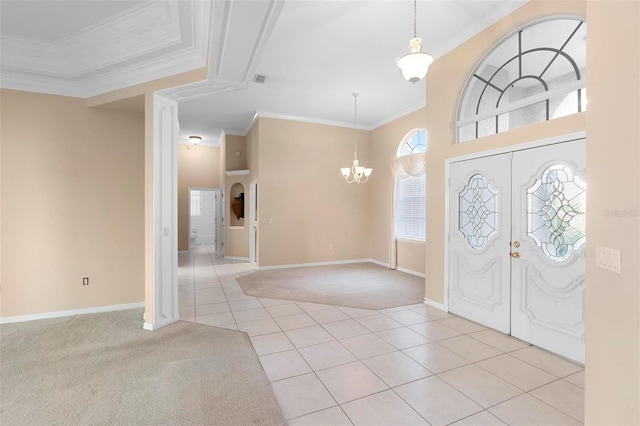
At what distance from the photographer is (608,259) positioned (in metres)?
1.44

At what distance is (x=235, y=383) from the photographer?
2395 mm

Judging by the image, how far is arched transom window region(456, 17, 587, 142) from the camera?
278 centimetres

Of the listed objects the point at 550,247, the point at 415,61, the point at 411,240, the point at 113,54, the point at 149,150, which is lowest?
the point at 411,240

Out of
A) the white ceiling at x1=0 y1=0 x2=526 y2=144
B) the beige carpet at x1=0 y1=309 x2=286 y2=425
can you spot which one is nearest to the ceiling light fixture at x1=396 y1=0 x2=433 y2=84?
the white ceiling at x1=0 y1=0 x2=526 y2=144

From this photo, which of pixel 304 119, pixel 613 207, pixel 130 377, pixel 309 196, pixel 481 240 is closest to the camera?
pixel 613 207

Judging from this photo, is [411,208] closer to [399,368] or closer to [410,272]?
[410,272]

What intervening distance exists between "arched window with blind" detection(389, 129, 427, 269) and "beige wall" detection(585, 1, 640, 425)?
15.0 ft

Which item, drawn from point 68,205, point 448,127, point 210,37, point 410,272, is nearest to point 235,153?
point 68,205

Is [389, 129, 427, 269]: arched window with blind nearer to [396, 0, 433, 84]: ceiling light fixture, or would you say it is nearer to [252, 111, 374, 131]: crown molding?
[252, 111, 374, 131]: crown molding

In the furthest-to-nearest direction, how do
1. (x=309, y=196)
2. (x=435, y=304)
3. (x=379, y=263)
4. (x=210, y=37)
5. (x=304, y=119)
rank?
(x=379, y=263)
(x=309, y=196)
(x=304, y=119)
(x=435, y=304)
(x=210, y=37)

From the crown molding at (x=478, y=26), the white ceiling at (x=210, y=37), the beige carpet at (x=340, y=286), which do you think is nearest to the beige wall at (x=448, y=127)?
the crown molding at (x=478, y=26)

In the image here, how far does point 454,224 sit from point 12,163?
5741mm

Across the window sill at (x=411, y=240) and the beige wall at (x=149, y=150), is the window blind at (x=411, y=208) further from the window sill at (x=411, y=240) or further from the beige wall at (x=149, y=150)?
the beige wall at (x=149, y=150)

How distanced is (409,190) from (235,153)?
16.5ft
